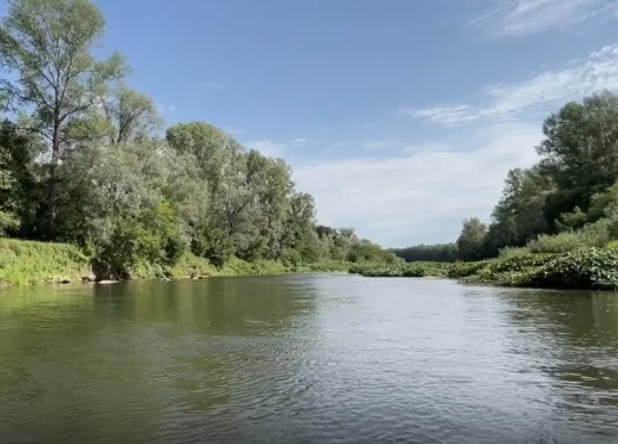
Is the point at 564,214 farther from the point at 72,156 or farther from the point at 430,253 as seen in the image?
the point at 430,253

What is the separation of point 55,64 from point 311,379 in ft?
135

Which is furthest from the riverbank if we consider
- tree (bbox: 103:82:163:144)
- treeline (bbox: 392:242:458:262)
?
treeline (bbox: 392:242:458:262)

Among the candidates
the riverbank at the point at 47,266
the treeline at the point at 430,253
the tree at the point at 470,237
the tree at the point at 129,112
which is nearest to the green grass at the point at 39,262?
the riverbank at the point at 47,266

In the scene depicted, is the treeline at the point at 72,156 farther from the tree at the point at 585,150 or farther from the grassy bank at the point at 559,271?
the tree at the point at 585,150

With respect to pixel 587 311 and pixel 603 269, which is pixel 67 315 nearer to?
pixel 587 311

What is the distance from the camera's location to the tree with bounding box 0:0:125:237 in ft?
135

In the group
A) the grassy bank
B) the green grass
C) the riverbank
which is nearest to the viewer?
the grassy bank

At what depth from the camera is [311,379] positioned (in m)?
8.65

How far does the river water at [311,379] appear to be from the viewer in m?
6.04

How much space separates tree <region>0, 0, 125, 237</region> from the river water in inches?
1197

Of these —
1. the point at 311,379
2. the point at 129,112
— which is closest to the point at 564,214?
the point at 129,112

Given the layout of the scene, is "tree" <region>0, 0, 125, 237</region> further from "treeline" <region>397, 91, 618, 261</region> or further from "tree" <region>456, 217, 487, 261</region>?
"tree" <region>456, 217, 487, 261</region>

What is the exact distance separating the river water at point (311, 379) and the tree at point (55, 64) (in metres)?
30.4

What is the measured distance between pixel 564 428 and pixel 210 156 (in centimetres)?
7281
